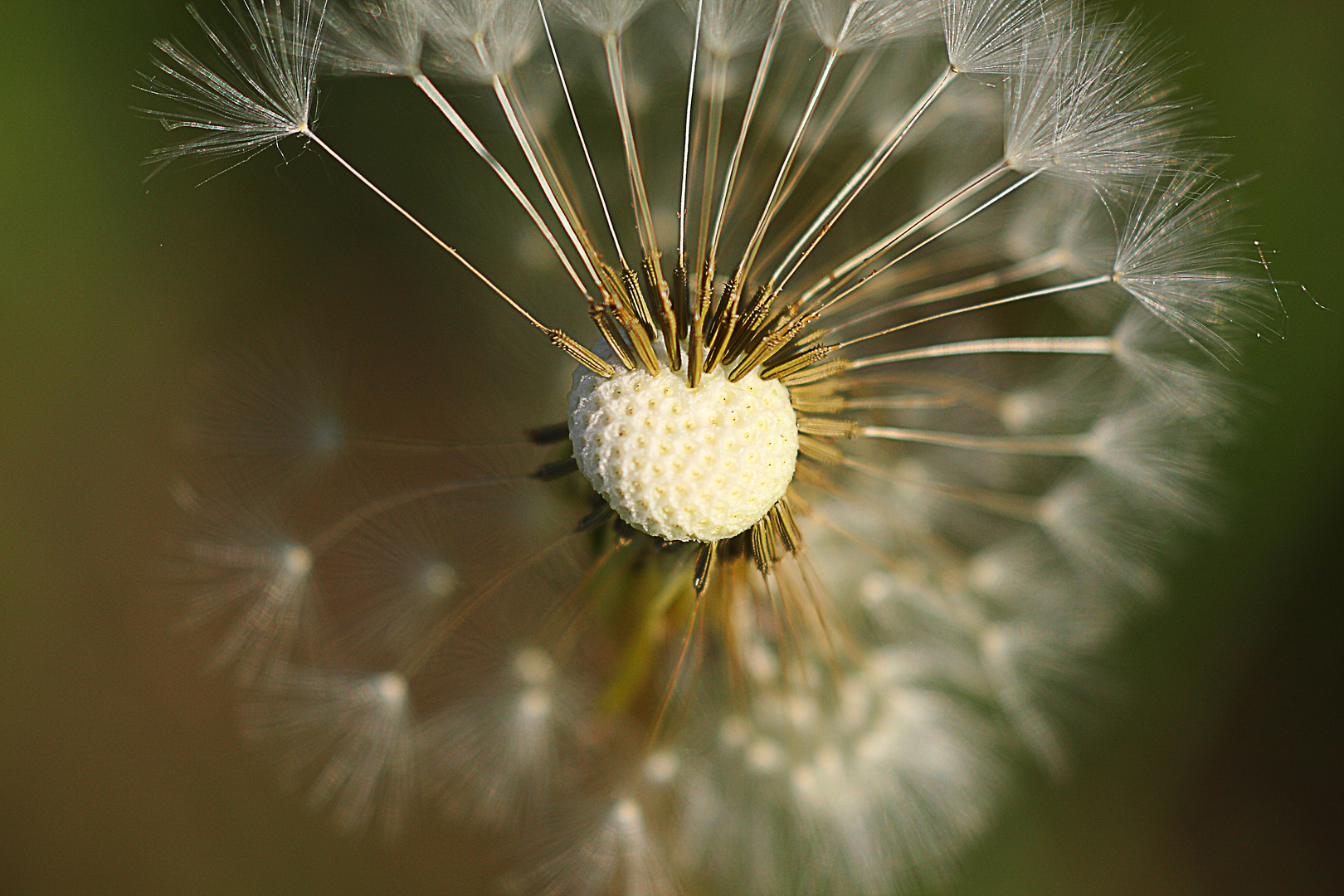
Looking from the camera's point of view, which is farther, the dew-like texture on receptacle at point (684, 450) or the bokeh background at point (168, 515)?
the bokeh background at point (168, 515)

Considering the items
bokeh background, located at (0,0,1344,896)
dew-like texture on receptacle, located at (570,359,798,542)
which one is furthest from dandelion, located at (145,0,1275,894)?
bokeh background, located at (0,0,1344,896)

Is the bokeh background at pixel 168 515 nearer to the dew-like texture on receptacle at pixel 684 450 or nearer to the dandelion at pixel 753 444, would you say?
the dandelion at pixel 753 444

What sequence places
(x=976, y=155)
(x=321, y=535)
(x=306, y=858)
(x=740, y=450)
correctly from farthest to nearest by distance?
(x=306, y=858)
(x=976, y=155)
(x=321, y=535)
(x=740, y=450)

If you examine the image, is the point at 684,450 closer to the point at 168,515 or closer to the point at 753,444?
the point at 753,444

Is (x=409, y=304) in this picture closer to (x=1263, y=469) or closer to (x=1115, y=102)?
(x=1115, y=102)

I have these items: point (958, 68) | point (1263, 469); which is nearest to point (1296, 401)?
point (1263, 469)

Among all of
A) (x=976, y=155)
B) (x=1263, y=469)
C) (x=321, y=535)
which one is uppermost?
(x=976, y=155)

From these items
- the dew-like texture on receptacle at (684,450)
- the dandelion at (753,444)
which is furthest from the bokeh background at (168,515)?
the dew-like texture on receptacle at (684,450)

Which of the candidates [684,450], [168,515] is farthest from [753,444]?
[168,515]
